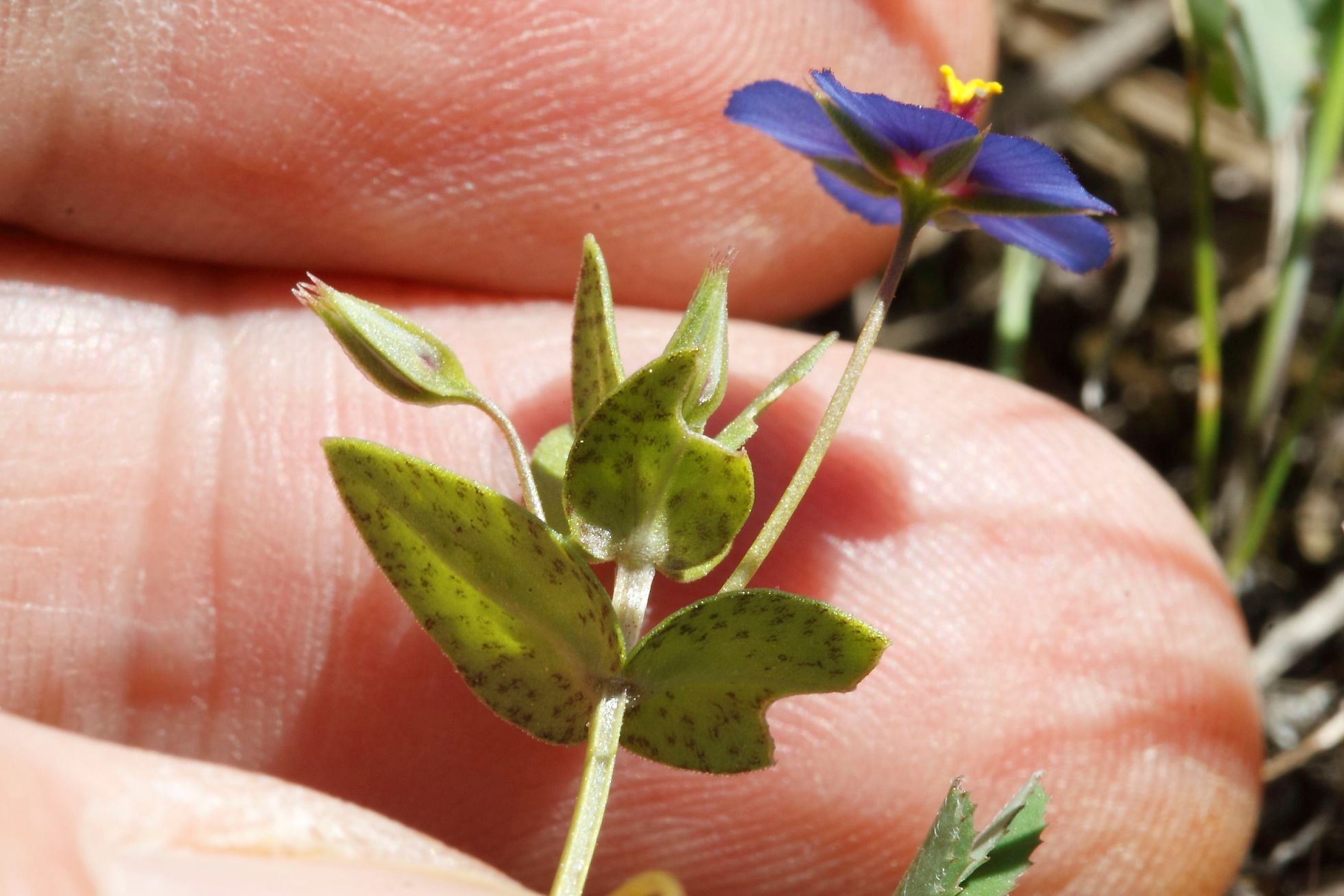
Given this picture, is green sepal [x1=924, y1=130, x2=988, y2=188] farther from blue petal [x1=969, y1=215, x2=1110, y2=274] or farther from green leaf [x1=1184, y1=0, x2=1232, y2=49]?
green leaf [x1=1184, y1=0, x2=1232, y2=49]

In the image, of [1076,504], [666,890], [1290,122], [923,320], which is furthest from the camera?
[923,320]

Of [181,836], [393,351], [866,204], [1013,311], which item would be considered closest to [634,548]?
[393,351]

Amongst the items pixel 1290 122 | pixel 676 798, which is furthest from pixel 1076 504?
pixel 1290 122

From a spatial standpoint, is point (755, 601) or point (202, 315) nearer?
point (755, 601)

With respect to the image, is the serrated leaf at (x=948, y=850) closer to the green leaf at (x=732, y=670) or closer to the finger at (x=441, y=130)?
the green leaf at (x=732, y=670)

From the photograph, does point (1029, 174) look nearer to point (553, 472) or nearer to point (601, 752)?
point (553, 472)

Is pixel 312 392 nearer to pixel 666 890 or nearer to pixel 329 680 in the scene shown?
pixel 329 680
